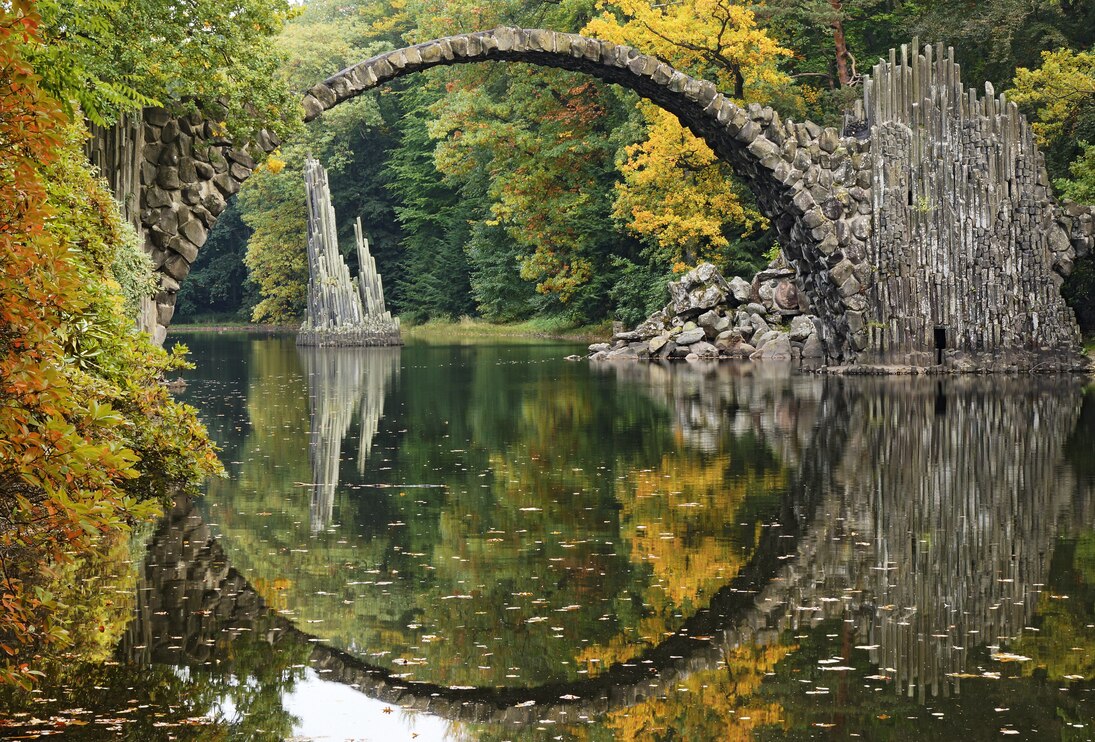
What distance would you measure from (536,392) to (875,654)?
16258 millimetres

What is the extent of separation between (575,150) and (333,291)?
990cm

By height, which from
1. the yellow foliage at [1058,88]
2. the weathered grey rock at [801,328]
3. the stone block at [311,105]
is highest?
the yellow foliage at [1058,88]

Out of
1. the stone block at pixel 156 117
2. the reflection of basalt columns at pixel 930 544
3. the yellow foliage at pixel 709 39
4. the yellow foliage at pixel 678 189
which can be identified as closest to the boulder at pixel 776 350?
the yellow foliage at pixel 678 189

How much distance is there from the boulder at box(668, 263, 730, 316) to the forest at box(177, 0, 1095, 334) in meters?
2.87

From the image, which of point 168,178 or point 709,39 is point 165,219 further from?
point 709,39

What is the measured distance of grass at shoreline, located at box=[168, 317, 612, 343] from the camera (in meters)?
48.0

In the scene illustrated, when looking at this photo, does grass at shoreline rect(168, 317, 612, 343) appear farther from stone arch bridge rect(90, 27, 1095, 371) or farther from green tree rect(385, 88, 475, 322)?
stone arch bridge rect(90, 27, 1095, 371)

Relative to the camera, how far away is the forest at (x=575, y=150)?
32594mm

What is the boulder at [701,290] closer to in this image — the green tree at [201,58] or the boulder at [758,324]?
the boulder at [758,324]

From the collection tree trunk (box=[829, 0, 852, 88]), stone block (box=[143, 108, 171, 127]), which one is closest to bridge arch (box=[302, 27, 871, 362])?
stone block (box=[143, 108, 171, 127])

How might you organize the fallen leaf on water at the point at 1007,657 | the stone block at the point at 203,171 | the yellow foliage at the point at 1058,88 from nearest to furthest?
the fallen leaf on water at the point at 1007,657
the stone block at the point at 203,171
the yellow foliage at the point at 1058,88

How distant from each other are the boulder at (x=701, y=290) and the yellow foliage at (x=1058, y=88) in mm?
7764

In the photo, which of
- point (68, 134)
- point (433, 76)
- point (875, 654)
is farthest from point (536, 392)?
point (433, 76)

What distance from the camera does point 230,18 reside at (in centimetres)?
1747
